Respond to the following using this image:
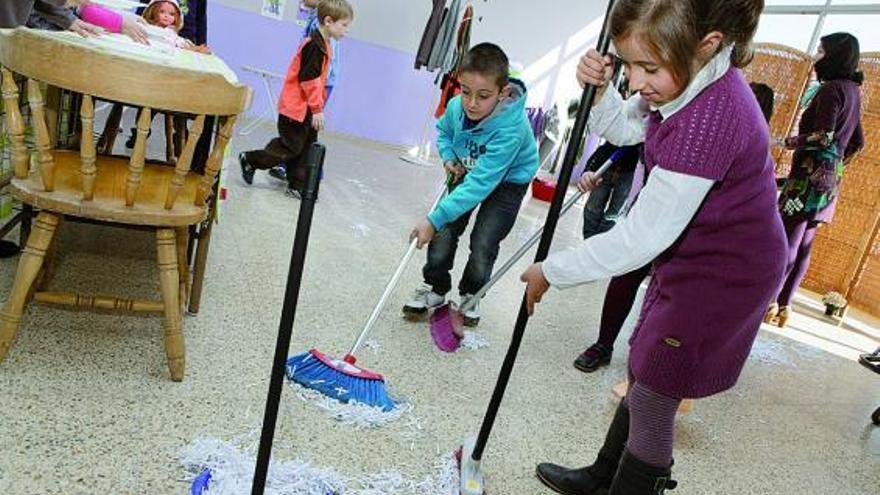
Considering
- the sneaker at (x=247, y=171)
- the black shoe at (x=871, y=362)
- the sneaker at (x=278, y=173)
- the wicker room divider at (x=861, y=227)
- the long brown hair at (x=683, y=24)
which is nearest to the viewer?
the long brown hair at (x=683, y=24)

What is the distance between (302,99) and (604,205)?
1735 mm

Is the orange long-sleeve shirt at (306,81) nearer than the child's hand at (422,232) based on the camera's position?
No

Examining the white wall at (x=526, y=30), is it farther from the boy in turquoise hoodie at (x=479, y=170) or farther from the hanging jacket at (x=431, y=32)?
the boy in turquoise hoodie at (x=479, y=170)

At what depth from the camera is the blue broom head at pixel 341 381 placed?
1.49m

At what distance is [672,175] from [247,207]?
2.42 meters

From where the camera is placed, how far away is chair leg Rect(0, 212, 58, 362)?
49.9 inches

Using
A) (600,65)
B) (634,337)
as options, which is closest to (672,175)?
(600,65)

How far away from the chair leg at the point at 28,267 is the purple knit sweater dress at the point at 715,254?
121cm

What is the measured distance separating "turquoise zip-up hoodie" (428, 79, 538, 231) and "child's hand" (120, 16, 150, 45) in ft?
3.11

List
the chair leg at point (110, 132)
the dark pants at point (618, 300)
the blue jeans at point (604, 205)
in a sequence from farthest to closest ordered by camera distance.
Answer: the blue jeans at point (604, 205) → the chair leg at point (110, 132) → the dark pants at point (618, 300)

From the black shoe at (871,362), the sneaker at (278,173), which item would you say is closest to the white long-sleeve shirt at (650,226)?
the black shoe at (871,362)

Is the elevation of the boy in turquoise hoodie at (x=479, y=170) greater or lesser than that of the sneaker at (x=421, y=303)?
greater

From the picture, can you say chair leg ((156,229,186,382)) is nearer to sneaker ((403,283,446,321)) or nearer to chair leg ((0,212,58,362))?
chair leg ((0,212,58,362))

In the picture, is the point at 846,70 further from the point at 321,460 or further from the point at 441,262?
the point at 321,460
